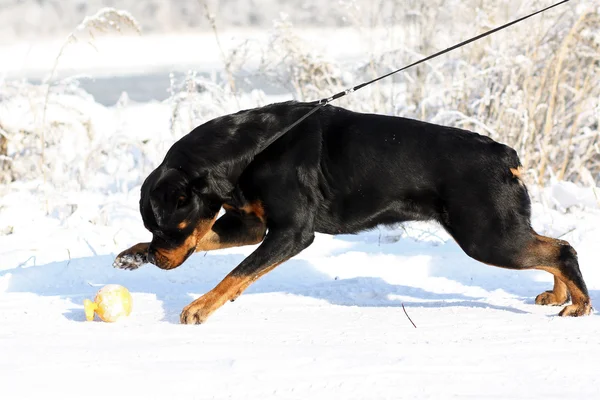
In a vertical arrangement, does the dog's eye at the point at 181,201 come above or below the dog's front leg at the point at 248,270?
above

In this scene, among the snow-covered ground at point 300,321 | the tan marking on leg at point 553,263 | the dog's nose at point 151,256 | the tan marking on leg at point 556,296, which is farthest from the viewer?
the tan marking on leg at point 556,296

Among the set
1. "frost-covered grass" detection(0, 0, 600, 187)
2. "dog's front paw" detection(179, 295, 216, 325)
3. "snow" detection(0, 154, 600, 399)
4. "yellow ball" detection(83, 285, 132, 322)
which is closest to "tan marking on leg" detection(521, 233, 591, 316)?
"snow" detection(0, 154, 600, 399)

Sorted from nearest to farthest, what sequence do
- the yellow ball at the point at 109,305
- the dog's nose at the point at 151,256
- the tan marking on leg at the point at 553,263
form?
the yellow ball at the point at 109,305, the tan marking on leg at the point at 553,263, the dog's nose at the point at 151,256

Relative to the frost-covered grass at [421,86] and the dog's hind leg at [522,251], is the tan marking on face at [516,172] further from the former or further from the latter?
the frost-covered grass at [421,86]

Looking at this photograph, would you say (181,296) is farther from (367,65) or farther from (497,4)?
(497,4)

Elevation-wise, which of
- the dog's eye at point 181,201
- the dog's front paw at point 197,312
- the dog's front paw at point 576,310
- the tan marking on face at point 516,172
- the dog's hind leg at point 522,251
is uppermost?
the tan marking on face at point 516,172

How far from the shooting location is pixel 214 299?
3785 millimetres

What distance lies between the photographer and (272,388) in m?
2.61

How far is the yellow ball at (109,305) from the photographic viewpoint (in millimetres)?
3734

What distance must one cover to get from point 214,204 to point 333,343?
1061 millimetres

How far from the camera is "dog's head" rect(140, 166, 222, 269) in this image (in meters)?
3.79

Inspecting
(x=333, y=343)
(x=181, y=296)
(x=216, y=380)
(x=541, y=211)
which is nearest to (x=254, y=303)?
(x=181, y=296)

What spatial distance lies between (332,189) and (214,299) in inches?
30.7

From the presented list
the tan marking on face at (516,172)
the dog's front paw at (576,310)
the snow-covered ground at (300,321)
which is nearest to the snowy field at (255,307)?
the snow-covered ground at (300,321)
